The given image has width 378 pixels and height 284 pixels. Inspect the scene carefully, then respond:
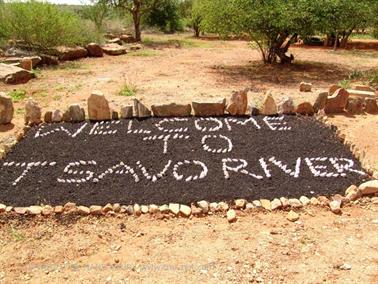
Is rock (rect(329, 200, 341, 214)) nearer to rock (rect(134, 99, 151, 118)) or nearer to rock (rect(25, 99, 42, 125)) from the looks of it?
rock (rect(134, 99, 151, 118))

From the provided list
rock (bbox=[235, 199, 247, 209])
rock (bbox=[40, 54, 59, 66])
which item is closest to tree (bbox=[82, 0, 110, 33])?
rock (bbox=[40, 54, 59, 66])

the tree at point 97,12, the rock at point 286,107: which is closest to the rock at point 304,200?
the rock at point 286,107

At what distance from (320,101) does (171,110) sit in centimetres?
246

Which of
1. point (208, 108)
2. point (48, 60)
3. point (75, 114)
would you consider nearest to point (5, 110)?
point (75, 114)

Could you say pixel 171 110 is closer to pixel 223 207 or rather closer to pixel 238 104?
pixel 238 104

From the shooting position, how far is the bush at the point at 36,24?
13.8 meters

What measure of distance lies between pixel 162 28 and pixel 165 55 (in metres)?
14.0

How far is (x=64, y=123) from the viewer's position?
6504 millimetres

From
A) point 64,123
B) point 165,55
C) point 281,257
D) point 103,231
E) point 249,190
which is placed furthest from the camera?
point 165,55

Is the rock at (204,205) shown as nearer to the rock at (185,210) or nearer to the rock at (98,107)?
the rock at (185,210)

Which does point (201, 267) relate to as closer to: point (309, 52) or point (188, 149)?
point (188, 149)

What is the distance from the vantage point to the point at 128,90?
9180 millimetres

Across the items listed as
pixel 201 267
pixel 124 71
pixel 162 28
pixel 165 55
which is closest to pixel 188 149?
pixel 201 267

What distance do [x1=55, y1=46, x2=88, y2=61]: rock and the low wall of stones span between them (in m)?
8.01
